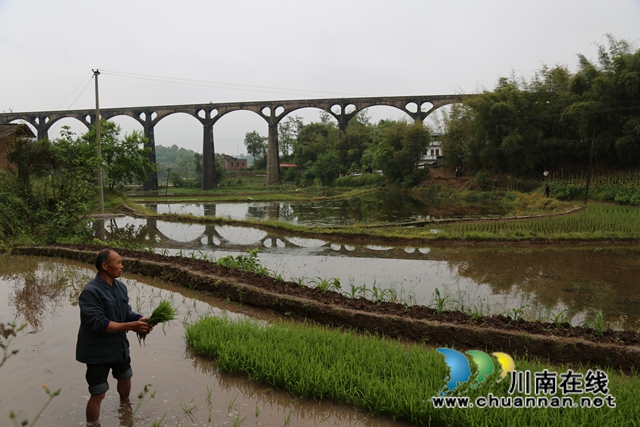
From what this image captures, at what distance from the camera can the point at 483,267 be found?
8.34 metres

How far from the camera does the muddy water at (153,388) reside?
9.55 feet

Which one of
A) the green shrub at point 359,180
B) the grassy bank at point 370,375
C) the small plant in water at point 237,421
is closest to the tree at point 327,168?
the green shrub at point 359,180

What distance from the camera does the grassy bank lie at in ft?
8.89

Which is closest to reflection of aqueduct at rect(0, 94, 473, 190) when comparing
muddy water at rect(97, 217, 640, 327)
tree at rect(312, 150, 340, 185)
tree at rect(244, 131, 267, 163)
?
tree at rect(312, 150, 340, 185)

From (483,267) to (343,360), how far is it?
5711mm

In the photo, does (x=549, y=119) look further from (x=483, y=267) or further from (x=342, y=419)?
(x=342, y=419)

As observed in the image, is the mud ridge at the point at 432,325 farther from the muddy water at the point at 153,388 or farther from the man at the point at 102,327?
the man at the point at 102,327

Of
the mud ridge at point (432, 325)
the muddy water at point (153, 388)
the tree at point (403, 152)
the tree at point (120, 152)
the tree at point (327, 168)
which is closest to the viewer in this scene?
the muddy water at point (153, 388)

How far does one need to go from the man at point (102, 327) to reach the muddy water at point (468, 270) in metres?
3.55

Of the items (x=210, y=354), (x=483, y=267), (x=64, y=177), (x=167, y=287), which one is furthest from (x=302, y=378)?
(x=64, y=177)

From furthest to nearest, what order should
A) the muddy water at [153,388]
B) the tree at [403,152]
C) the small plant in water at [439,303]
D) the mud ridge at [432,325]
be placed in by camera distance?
the tree at [403,152], the small plant in water at [439,303], the mud ridge at [432,325], the muddy water at [153,388]

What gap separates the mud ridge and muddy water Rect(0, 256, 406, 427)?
0.50 meters

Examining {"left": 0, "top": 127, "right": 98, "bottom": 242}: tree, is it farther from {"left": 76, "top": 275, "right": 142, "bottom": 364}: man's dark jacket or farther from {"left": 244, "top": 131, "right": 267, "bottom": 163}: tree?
{"left": 244, "top": 131, "right": 267, "bottom": 163}: tree

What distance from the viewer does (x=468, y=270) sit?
8.09 m
